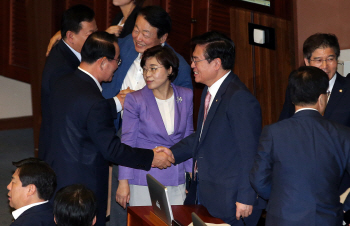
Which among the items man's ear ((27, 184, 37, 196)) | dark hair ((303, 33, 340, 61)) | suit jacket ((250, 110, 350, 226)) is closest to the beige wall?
dark hair ((303, 33, 340, 61))

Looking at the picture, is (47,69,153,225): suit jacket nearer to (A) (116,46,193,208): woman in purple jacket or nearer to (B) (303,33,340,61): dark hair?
(A) (116,46,193,208): woman in purple jacket

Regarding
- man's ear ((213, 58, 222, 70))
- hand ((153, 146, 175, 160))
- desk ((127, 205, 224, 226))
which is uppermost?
man's ear ((213, 58, 222, 70))

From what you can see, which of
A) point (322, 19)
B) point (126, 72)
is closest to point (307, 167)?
point (126, 72)

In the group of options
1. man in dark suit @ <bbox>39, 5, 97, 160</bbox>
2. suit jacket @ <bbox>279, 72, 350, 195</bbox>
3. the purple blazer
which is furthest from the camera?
man in dark suit @ <bbox>39, 5, 97, 160</bbox>

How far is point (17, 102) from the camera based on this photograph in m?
7.83

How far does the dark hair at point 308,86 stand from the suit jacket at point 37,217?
1.52 m

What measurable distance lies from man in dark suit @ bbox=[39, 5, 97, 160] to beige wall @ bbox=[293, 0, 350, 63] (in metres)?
2.10

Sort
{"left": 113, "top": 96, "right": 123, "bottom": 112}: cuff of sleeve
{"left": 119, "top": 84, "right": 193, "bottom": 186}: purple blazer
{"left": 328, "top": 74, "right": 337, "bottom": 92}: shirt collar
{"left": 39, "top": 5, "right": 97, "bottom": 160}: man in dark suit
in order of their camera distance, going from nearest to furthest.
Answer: {"left": 328, "top": 74, "right": 337, "bottom": 92}: shirt collar → {"left": 119, "top": 84, "right": 193, "bottom": 186}: purple blazer → {"left": 113, "top": 96, "right": 123, "bottom": 112}: cuff of sleeve → {"left": 39, "top": 5, "right": 97, "bottom": 160}: man in dark suit

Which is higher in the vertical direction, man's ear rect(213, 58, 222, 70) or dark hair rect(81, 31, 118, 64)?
dark hair rect(81, 31, 118, 64)

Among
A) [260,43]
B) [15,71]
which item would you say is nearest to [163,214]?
[260,43]

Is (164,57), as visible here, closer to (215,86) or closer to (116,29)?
(215,86)

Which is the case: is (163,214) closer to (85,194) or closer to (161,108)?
(85,194)

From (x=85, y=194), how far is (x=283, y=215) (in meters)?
1.04

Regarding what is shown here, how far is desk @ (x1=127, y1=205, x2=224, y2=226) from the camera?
2748mm
